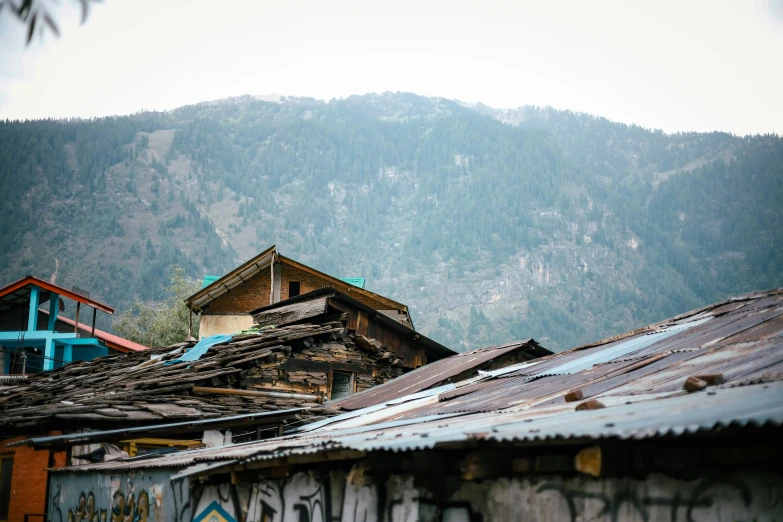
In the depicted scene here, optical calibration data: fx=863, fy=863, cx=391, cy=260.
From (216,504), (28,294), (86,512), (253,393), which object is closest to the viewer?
(216,504)

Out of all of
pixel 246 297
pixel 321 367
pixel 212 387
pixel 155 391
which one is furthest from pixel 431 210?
pixel 155 391

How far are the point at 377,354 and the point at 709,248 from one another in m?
124

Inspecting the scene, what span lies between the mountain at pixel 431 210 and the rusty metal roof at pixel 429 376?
255 ft

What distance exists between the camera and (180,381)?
16828 mm

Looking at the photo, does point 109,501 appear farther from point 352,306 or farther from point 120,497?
point 352,306

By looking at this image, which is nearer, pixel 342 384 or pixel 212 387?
pixel 212 387

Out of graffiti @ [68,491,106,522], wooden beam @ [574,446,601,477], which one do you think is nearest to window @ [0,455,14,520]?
graffiti @ [68,491,106,522]

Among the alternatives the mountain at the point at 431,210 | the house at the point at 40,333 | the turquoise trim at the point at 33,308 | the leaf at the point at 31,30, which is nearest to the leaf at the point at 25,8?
the leaf at the point at 31,30

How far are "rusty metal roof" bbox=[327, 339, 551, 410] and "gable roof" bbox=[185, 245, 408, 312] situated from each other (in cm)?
1186

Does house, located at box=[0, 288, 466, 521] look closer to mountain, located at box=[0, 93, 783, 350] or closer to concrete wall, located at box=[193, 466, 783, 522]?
concrete wall, located at box=[193, 466, 783, 522]

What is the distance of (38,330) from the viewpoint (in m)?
41.6

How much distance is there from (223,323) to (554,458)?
2908 cm

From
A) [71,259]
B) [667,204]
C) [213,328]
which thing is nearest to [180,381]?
[213,328]

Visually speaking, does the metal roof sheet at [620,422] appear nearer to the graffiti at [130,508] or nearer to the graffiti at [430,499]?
the graffiti at [430,499]
